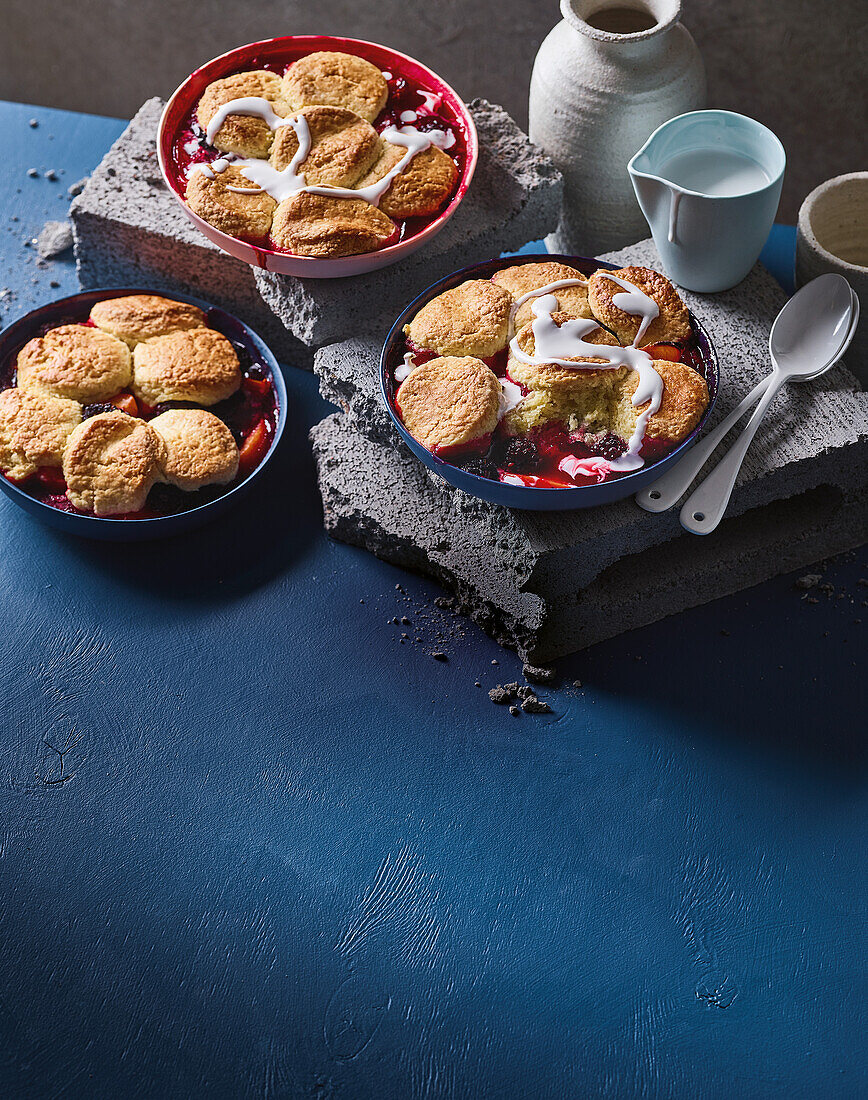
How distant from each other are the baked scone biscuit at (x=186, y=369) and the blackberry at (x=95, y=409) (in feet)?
0.18

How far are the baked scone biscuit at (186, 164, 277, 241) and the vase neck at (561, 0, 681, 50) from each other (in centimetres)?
51

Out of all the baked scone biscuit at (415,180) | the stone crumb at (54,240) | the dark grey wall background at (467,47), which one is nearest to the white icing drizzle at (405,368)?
the baked scone biscuit at (415,180)

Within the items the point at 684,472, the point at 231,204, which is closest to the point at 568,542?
the point at 684,472

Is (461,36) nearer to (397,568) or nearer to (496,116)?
(496,116)

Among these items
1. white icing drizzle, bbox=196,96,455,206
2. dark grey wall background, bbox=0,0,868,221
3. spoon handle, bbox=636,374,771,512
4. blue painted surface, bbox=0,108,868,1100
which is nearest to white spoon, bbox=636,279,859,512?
spoon handle, bbox=636,374,771,512

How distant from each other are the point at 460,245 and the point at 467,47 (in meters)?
1.03

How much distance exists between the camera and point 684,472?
4.37ft

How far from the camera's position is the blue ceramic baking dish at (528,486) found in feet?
4.11

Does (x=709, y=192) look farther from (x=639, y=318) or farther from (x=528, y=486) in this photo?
(x=528, y=486)

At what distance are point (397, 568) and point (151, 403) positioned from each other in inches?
16.4

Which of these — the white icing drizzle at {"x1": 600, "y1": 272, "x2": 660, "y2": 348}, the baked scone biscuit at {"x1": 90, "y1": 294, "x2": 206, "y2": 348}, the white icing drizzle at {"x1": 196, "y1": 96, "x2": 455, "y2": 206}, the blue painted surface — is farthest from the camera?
the baked scone biscuit at {"x1": 90, "y1": 294, "x2": 206, "y2": 348}

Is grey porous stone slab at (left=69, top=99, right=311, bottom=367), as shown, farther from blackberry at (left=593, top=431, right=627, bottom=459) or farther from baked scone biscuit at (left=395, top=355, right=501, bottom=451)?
A: blackberry at (left=593, top=431, right=627, bottom=459)

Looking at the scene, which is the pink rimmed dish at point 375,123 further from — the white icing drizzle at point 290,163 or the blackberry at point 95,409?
the blackberry at point 95,409

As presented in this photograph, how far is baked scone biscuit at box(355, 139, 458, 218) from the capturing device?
1470 millimetres
